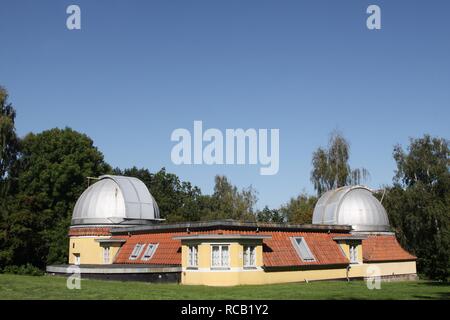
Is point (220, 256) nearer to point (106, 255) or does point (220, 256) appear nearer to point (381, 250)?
point (106, 255)

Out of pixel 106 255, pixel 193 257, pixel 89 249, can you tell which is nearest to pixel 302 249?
pixel 193 257

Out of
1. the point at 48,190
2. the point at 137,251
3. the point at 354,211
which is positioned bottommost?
the point at 137,251

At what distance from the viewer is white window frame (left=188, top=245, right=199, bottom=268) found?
27.2 m

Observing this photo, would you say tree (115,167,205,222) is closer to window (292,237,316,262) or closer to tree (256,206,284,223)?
tree (256,206,284,223)

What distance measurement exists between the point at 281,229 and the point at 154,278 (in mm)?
7885

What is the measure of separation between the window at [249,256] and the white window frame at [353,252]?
923cm

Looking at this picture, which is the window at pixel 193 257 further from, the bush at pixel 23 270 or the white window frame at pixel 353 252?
the bush at pixel 23 270

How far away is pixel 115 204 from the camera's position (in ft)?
121

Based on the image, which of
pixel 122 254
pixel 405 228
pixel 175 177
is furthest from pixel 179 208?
pixel 122 254

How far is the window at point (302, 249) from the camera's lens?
3071cm

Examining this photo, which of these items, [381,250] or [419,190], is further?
[419,190]

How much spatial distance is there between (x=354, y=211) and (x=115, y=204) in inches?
672

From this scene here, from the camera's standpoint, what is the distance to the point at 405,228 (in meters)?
48.2
